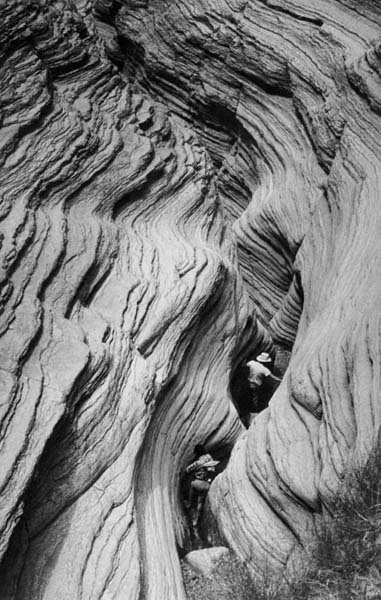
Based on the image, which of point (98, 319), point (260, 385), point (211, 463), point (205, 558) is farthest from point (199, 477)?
point (98, 319)

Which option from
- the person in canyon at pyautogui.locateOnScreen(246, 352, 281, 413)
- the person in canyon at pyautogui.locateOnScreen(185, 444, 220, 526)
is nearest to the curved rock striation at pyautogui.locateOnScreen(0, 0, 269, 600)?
the person in canyon at pyautogui.locateOnScreen(185, 444, 220, 526)

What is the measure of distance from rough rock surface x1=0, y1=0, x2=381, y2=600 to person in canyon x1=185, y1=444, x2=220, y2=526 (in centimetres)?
21

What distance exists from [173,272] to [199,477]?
237 centimetres

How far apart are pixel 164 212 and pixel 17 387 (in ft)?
14.1

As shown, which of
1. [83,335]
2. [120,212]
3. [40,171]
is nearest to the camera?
[83,335]

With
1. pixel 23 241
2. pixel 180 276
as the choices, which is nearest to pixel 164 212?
pixel 180 276

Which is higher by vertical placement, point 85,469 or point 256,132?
point 256,132

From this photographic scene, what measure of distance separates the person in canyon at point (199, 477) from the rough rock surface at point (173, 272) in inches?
8.4

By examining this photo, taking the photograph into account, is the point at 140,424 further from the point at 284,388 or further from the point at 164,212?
the point at 164,212

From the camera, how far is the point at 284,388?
6.89 metres

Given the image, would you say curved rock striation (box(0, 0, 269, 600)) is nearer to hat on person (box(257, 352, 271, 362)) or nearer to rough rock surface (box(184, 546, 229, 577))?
rough rock surface (box(184, 546, 229, 577))

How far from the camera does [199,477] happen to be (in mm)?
7488

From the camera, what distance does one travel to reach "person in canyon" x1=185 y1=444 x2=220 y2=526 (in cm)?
734

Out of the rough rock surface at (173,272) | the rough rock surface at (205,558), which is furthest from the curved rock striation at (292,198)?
the rough rock surface at (205,558)
